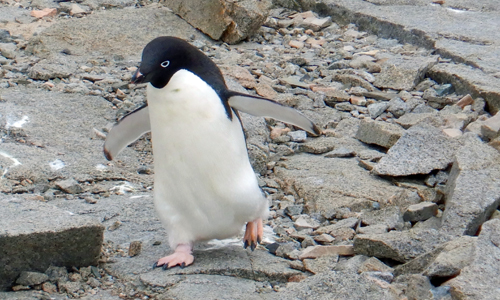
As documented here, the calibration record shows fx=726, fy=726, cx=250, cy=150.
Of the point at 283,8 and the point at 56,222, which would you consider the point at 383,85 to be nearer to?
the point at 283,8

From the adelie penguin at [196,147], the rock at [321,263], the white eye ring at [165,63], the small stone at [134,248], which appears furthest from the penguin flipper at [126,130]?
the rock at [321,263]

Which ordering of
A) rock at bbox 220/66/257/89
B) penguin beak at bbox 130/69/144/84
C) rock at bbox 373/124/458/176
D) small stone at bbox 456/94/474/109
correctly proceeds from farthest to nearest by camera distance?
rock at bbox 220/66/257/89 < small stone at bbox 456/94/474/109 < rock at bbox 373/124/458/176 < penguin beak at bbox 130/69/144/84

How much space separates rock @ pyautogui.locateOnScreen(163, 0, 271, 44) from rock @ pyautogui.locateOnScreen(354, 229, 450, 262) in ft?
11.6

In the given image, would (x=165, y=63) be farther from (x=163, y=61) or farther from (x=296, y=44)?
(x=296, y=44)

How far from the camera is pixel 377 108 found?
5.28 metres

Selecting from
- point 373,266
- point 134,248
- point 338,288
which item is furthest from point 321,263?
point 134,248

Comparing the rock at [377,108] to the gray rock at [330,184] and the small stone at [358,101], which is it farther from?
the gray rock at [330,184]

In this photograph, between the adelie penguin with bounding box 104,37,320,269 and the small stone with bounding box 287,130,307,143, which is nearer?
the adelie penguin with bounding box 104,37,320,269

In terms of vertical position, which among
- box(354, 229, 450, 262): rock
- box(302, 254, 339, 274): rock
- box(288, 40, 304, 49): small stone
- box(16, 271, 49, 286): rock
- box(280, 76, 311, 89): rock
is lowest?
box(280, 76, 311, 89): rock

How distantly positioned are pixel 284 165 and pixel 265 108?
131 centimetres

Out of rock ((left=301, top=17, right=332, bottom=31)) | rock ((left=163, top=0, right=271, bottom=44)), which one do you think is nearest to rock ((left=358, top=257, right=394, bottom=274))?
rock ((left=163, top=0, right=271, bottom=44))

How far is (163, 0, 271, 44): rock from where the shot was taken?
20.8ft

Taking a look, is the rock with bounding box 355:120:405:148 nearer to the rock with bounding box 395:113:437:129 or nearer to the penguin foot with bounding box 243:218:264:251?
the rock with bounding box 395:113:437:129

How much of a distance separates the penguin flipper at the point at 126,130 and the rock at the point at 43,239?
2.08ft
